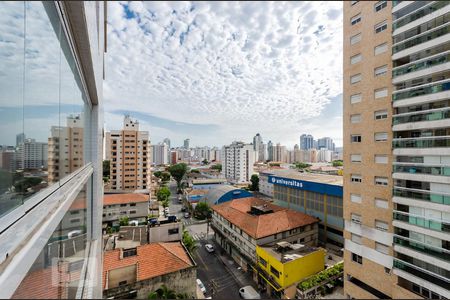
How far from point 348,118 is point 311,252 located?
3.72 m

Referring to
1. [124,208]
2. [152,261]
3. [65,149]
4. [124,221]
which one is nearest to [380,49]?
[65,149]

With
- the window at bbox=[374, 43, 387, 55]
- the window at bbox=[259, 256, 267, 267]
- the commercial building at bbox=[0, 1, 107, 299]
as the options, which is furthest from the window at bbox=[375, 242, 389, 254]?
the commercial building at bbox=[0, 1, 107, 299]

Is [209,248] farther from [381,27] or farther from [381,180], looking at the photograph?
[381,27]

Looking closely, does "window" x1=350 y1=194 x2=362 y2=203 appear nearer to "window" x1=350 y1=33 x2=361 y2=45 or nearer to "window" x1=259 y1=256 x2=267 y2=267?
"window" x1=259 y1=256 x2=267 y2=267

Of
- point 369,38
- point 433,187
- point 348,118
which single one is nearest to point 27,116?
point 433,187

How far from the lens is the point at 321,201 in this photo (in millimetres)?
8484

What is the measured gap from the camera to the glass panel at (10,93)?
1.48 ft

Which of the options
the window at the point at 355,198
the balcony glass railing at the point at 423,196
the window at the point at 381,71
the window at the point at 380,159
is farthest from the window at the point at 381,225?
the window at the point at 381,71

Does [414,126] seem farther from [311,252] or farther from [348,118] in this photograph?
[311,252]

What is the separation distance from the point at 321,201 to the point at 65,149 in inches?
360

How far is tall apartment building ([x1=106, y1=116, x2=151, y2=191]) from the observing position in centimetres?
1404

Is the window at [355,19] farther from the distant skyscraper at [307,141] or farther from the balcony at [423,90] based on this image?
the distant skyscraper at [307,141]

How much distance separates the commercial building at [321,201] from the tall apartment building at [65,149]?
27.3 feet

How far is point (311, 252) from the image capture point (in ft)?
18.6
